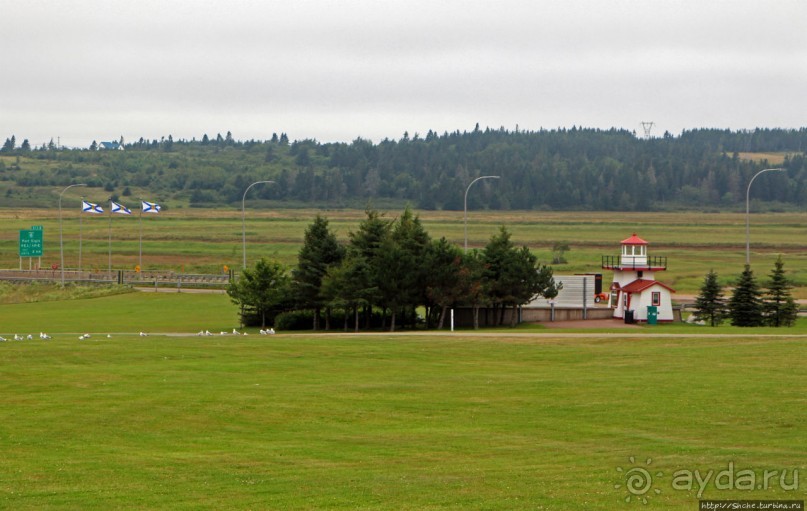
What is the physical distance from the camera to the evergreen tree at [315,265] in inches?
2404

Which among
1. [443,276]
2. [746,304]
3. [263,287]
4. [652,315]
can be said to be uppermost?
[443,276]

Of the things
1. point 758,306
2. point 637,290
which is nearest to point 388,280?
point 637,290

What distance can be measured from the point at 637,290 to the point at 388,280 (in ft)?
51.2

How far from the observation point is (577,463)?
22172 millimetres

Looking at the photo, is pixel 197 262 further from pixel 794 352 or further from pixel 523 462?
pixel 523 462

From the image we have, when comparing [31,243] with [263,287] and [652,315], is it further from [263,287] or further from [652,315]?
[652,315]

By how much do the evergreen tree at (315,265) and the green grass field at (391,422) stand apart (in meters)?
14.2

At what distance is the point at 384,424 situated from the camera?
27.3 meters

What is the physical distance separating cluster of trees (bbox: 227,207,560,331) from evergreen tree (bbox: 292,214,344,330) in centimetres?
5

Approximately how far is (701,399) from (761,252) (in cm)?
11516

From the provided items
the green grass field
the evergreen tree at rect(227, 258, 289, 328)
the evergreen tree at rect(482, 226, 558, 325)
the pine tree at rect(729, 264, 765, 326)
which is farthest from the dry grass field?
the green grass field

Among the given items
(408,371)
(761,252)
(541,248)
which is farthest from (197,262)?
(408,371)

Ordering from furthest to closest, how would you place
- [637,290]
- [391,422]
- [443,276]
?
[637,290] → [443,276] → [391,422]

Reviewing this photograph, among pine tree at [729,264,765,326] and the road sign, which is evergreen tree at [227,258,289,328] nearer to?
pine tree at [729,264,765,326]
